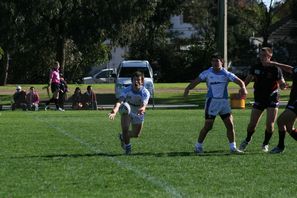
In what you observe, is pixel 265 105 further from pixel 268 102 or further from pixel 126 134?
pixel 126 134

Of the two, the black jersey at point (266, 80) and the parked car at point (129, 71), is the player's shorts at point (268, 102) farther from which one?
the parked car at point (129, 71)

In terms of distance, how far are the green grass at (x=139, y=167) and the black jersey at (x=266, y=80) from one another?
1.08 m

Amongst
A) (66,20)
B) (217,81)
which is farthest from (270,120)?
(66,20)

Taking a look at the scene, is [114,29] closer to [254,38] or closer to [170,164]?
[254,38]

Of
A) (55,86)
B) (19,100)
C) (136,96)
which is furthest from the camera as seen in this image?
(19,100)

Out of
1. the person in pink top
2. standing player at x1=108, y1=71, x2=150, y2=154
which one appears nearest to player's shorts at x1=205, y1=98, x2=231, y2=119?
standing player at x1=108, y1=71, x2=150, y2=154

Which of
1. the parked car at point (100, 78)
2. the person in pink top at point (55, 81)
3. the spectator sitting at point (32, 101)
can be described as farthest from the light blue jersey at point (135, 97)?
the parked car at point (100, 78)

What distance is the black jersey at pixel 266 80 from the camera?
45.4 feet

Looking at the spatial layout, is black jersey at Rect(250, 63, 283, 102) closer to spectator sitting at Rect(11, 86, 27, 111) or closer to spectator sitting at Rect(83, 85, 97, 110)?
spectator sitting at Rect(83, 85, 97, 110)

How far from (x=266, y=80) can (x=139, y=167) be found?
3.52 metres

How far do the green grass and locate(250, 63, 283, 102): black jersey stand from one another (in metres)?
1.08

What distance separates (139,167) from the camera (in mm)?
11555

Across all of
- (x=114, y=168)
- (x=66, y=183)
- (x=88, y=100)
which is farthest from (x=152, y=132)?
(x=88, y=100)

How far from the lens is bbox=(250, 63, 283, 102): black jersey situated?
13.9 metres
